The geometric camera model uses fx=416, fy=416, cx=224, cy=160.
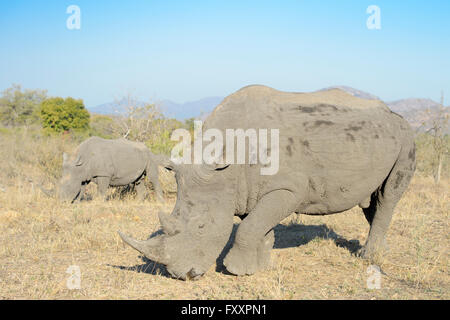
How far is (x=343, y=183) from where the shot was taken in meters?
4.69

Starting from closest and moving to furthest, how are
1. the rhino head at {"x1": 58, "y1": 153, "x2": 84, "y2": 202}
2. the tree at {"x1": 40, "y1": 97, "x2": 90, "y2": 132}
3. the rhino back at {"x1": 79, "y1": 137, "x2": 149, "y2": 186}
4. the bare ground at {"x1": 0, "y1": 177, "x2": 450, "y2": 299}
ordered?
the bare ground at {"x1": 0, "y1": 177, "x2": 450, "y2": 299} < the rhino head at {"x1": 58, "y1": 153, "x2": 84, "y2": 202} < the rhino back at {"x1": 79, "y1": 137, "x2": 149, "y2": 186} < the tree at {"x1": 40, "y1": 97, "x2": 90, "y2": 132}

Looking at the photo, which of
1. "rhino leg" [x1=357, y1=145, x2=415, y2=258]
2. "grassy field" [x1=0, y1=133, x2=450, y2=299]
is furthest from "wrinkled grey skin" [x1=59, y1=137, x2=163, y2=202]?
"rhino leg" [x1=357, y1=145, x2=415, y2=258]

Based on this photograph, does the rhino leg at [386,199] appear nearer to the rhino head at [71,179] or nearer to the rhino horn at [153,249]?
the rhino horn at [153,249]

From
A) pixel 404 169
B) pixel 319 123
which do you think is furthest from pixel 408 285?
pixel 319 123

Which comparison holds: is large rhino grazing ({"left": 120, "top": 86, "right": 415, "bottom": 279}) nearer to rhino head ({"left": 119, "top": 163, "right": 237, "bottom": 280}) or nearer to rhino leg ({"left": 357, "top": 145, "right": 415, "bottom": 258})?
rhino head ({"left": 119, "top": 163, "right": 237, "bottom": 280})

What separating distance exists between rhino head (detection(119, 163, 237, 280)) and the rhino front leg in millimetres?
197

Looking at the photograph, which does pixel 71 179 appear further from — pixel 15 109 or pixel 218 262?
pixel 15 109

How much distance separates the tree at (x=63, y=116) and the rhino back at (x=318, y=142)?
21.0 metres

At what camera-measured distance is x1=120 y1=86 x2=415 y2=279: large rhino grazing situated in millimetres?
4160

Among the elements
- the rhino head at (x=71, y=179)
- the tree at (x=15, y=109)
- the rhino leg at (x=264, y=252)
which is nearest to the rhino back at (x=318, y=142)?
the rhino leg at (x=264, y=252)

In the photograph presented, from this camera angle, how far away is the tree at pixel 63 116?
944 inches

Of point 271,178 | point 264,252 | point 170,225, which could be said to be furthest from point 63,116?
point 271,178

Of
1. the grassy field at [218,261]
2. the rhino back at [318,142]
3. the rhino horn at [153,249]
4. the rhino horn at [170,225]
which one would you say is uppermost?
the rhino back at [318,142]

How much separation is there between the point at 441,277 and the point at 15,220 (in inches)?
264
